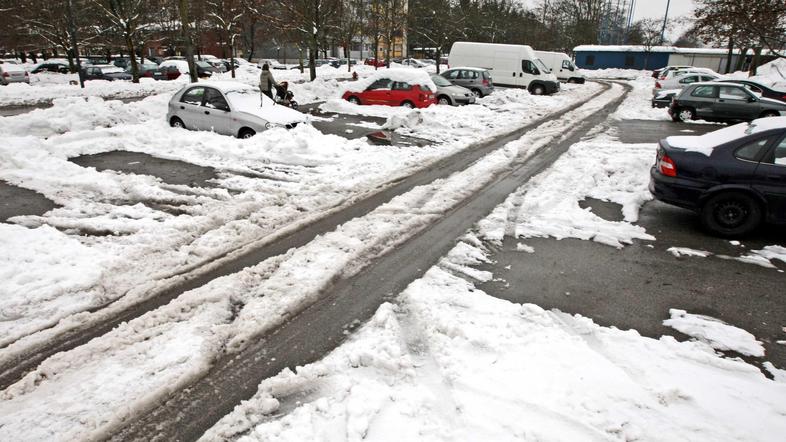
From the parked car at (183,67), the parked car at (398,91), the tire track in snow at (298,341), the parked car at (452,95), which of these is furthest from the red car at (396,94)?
the parked car at (183,67)

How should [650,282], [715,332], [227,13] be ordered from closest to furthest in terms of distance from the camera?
1. [715,332]
2. [650,282]
3. [227,13]

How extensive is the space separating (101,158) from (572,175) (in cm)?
1007

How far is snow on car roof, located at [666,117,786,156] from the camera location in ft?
20.2

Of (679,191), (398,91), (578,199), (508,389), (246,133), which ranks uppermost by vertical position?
(398,91)

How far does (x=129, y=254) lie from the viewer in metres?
5.39

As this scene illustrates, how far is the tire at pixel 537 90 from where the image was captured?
24688mm

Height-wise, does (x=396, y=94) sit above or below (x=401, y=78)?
below

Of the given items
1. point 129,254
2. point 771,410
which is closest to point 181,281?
point 129,254

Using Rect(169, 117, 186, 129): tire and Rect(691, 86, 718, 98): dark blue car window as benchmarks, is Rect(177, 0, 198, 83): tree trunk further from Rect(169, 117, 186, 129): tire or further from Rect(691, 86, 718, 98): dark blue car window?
Rect(691, 86, 718, 98): dark blue car window

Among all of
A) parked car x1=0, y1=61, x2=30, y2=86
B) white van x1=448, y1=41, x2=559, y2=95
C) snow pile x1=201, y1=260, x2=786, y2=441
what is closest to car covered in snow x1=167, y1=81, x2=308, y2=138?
snow pile x1=201, y1=260, x2=786, y2=441

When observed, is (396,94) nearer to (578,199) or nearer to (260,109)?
(260,109)

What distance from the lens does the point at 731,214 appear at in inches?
246

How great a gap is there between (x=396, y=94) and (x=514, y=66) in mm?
10674

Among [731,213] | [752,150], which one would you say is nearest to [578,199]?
[731,213]
